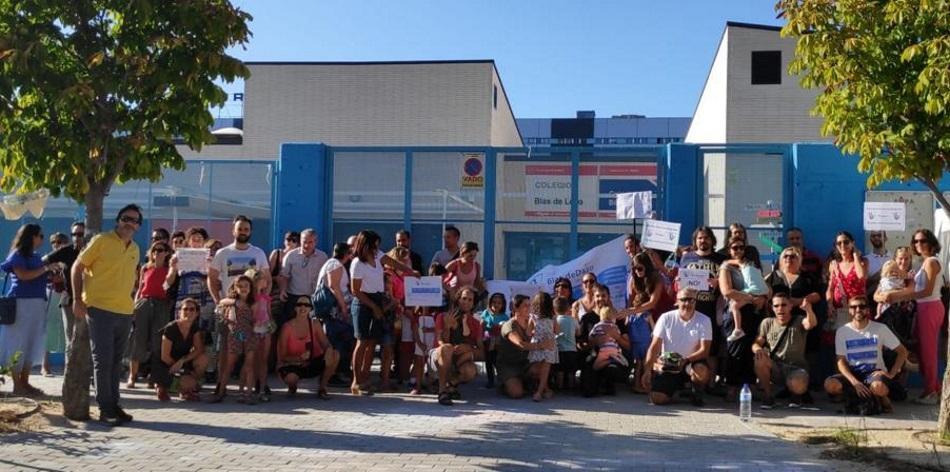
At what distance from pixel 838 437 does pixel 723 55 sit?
69.4 ft

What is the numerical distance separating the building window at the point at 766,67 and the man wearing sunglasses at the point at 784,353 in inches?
713

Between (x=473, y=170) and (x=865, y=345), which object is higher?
(x=473, y=170)

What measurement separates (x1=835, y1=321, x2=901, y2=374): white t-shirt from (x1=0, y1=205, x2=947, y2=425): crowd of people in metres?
0.01

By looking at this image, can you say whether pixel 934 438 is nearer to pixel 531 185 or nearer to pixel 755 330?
pixel 755 330

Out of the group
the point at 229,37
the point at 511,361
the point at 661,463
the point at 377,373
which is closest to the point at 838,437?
the point at 661,463

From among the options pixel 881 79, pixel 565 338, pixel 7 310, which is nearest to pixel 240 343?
pixel 7 310

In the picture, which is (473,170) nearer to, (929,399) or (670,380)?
(670,380)

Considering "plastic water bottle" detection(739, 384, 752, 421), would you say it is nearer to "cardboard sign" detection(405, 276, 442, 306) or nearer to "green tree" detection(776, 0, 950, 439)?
"green tree" detection(776, 0, 950, 439)

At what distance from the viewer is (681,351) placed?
936 cm

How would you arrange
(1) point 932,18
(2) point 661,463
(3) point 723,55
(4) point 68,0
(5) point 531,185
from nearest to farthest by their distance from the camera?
(2) point 661,463, (1) point 932,18, (4) point 68,0, (5) point 531,185, (3) point 723,55

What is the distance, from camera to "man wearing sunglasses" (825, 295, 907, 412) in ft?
29.1

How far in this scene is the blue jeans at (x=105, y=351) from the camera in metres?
7.77

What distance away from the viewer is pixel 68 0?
25.4ft

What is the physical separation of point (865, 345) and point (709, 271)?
1.83 meters
